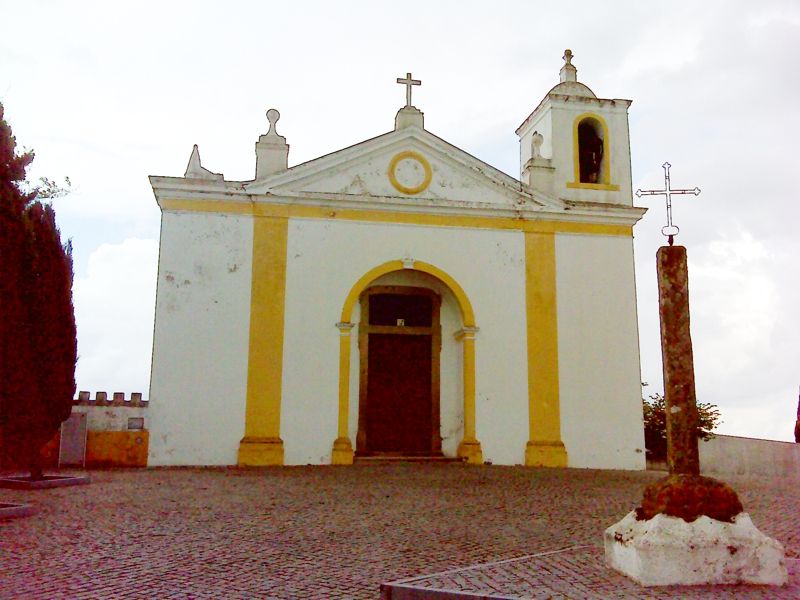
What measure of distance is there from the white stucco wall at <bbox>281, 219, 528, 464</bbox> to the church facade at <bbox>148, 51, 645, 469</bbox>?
0.09 feet

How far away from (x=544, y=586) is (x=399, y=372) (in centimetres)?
1032

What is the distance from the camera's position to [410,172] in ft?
48.1

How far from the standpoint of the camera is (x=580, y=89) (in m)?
16.2

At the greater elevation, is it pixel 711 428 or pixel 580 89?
pixel 580 89

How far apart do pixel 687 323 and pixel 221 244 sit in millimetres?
10025

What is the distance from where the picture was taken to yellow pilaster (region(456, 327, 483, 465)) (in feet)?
45.1

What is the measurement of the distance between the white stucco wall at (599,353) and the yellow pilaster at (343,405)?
13.4 feet

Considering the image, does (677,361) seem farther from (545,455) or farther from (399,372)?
(399,372)

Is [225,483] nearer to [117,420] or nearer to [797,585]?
[117,420]

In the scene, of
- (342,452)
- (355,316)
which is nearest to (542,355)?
(355,316)

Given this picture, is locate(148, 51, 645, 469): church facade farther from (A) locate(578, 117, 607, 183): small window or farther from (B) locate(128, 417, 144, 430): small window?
(A) locate(578, 117, 607, 183): small window

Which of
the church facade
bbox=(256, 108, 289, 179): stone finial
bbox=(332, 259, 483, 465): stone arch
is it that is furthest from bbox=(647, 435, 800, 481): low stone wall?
bbox=(256, 108, 289, 179): stone finial

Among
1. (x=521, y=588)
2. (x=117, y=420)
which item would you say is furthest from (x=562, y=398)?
(x=521, y=588)

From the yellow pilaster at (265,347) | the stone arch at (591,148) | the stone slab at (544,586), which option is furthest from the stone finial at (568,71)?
the stone slab at (544,586)
